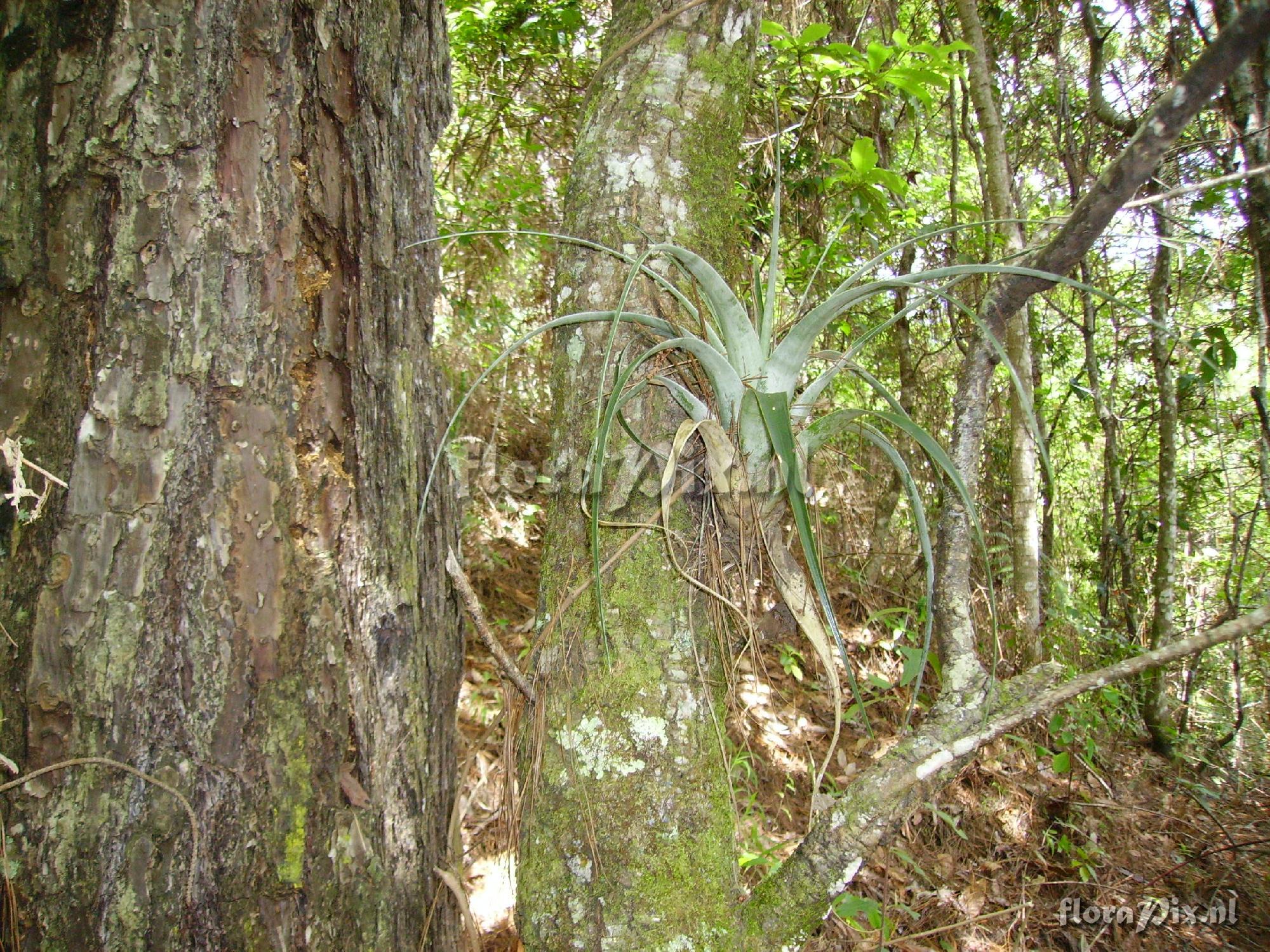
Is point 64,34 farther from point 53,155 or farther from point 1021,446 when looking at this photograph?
point 1021,446

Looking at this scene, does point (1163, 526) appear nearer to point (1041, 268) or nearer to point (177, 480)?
point (1041, 268)

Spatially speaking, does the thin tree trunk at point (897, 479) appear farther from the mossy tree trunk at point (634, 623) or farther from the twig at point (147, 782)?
the twig at point (147, 782)

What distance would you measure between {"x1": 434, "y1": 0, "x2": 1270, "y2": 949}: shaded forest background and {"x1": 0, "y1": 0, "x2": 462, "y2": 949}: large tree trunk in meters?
0.66

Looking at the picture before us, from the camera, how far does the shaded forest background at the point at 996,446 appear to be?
228cm

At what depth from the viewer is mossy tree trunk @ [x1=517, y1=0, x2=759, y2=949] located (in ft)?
3.63

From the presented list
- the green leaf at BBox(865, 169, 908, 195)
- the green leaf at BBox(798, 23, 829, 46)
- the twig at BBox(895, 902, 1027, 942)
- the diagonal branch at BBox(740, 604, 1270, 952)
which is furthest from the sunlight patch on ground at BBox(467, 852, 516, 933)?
the green leaf at BBox(798, 23, 829, 46)

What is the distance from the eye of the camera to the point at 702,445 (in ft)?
4.13

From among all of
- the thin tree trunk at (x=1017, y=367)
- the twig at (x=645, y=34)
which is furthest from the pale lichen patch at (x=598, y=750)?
the thin tree trunk at (x=1017, y=367)

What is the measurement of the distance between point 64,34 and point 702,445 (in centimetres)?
112

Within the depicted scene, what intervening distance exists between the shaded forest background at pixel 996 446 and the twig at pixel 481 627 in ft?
1.83

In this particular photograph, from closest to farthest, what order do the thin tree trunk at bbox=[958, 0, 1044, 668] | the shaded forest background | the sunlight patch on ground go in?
the sunlight patch on ground < the shaded forest background < the thin tree trunk at bbox=[958, 0, 1044, 668]

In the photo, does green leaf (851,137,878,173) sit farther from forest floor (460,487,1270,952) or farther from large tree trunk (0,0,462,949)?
large tree trunk (0,0,462,949)

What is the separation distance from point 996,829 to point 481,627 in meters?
2.30

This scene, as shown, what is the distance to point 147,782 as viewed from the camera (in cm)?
95
